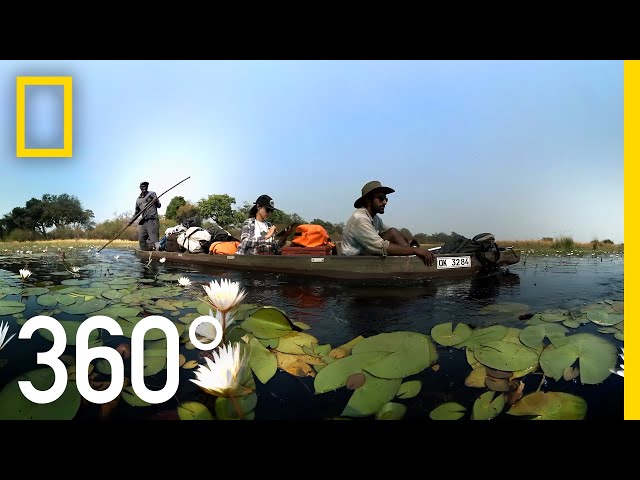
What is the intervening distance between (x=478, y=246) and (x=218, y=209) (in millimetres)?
4157

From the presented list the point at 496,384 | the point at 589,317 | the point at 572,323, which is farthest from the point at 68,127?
the point at 589,317

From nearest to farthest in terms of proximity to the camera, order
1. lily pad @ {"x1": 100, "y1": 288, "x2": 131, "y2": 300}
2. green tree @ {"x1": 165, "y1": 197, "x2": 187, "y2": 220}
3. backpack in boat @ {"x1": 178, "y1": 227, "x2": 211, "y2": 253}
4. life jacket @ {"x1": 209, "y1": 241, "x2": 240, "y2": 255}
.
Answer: lily pad @ {"x1": 100, "y1": 288, "x2": 131, "y2": 300} → life jacket @ {"x1": 209, "y1": 241, "x2": 240, "y2": 255} → backpack in boat @ {"x1": 178, "y1": 227, "x2": 211, "y2": 253} → green tree @ {"x1": 165, "y1": 197, "x2": 187, "y2": 220}

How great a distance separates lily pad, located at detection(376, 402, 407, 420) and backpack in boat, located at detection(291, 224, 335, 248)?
2.66m

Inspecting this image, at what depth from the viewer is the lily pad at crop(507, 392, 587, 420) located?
1.19 metres

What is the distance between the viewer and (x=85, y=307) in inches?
80.9

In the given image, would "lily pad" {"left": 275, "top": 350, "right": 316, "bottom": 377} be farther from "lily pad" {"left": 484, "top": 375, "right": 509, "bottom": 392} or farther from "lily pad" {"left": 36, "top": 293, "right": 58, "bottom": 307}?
"lily pad" {"left": 36, "top": 293, "right": 58, "bottom": 307}

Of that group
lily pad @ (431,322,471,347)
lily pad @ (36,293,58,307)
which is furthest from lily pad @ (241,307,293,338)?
lily pad @ (36,293,58,307)

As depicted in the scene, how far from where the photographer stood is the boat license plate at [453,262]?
138 inches

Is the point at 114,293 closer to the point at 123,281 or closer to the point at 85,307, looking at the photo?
the point at 85,307

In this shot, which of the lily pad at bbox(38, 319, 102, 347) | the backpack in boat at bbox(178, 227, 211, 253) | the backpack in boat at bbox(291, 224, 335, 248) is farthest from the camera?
the backpack in boat at bbox(178, 227, 211, 253)

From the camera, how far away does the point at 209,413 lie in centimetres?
111

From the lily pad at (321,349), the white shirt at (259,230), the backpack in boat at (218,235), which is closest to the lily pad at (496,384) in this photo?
the lily pad at (321,349)

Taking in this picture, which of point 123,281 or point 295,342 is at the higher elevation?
point 123,281

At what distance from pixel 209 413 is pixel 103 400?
457mm
